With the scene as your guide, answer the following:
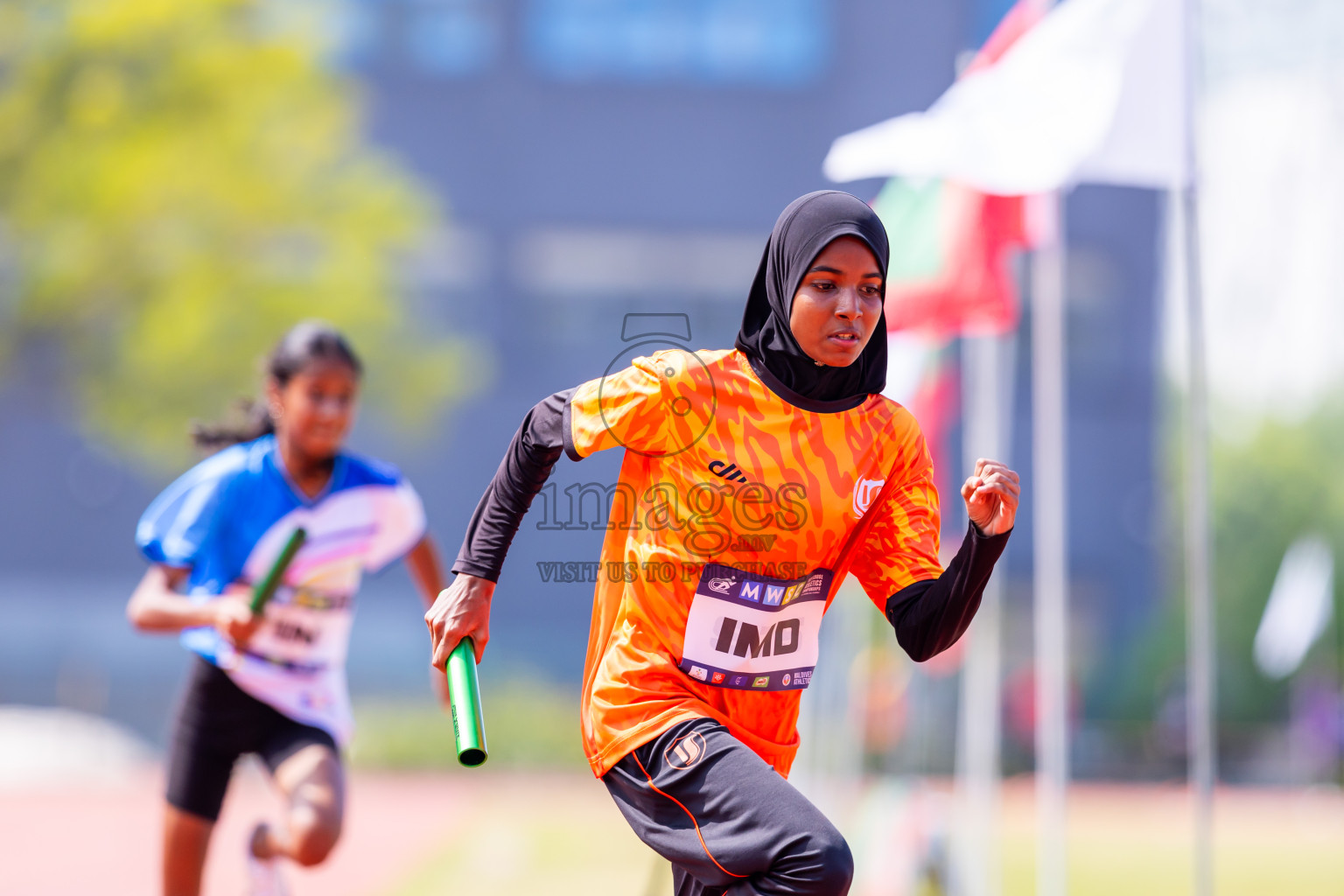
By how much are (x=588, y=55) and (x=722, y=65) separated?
2.66 metres

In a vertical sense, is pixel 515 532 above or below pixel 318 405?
below

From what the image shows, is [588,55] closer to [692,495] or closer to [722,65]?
[722,65]

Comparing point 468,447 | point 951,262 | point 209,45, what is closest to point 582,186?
point 468,447

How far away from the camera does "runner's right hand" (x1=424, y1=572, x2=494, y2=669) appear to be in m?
3.23

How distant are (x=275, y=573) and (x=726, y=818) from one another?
82.3 inches

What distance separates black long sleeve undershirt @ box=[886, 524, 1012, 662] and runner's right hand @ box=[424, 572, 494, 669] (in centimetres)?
96

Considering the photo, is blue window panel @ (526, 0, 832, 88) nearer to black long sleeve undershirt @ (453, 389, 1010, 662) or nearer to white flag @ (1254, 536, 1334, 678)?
white flag @ (1254, 536, 1334, 678)

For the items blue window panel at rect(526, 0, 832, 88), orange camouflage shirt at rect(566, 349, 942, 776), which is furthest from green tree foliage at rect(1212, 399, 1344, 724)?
orange camouflage shirt at rect(566, 349, 942, 776)

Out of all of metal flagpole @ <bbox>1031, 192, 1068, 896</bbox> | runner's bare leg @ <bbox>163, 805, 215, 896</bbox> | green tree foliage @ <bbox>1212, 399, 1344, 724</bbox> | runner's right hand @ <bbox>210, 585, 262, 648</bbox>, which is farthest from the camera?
green tree foliage @ <bbox>1212, 399, 1344, 724</bbox>

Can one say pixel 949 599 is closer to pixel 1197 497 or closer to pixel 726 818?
pixel 726 818

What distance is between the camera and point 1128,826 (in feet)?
49.5

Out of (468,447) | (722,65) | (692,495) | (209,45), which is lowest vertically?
(692,495)

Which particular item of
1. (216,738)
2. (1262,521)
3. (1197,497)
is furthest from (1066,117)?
(1262,521)

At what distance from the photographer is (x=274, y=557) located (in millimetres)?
4938
